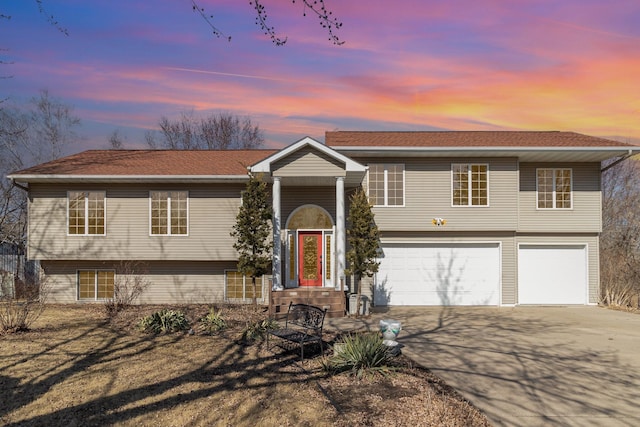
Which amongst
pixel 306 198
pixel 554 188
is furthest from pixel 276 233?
pixel 554 188

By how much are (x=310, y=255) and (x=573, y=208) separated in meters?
10.7

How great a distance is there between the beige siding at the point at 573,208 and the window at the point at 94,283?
1655cm

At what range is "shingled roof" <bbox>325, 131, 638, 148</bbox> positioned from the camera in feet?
55.1

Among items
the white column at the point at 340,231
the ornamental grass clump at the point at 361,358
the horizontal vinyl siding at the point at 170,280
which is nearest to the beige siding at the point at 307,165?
the white column at the point at 340,231

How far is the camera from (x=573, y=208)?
17781 mm

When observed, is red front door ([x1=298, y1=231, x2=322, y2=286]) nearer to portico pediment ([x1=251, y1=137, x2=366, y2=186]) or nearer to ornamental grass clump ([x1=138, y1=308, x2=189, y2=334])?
portico pediment ([x1=251, y1=137, x2=366, y2=186])

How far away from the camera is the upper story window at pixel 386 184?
17.2 meters

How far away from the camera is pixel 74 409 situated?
652 centimetres

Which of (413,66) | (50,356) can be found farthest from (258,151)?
(50,356)

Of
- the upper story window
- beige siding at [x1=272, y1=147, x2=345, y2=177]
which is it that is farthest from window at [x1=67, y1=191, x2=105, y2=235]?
the upper story window

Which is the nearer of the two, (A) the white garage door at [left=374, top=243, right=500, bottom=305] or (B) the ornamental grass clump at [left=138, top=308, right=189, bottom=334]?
(B) the ornamental grass clump at [left=138, top=308, right=189, bottom=334]

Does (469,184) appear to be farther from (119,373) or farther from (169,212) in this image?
(119,373)

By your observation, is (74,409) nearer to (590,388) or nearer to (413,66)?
(590,388)

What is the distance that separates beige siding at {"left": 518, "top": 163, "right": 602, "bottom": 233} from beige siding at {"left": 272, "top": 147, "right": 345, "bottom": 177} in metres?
8.13
